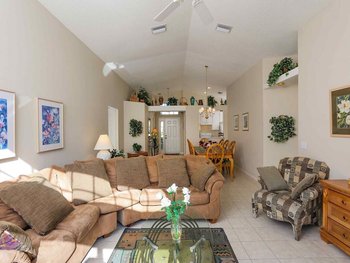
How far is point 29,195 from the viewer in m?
2.03

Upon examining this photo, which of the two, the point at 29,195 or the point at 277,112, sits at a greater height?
the point at 277,112

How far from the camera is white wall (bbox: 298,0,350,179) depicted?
274 cm

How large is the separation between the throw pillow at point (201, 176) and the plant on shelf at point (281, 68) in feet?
8.39

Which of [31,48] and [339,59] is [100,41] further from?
[339,59]

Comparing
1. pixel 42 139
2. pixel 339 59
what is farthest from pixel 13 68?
pixel 339 59

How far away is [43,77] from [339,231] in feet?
12.9

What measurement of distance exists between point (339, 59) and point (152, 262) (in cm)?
319

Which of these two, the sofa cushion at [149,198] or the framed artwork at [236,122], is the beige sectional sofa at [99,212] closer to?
the sofa cushion at [149,198]

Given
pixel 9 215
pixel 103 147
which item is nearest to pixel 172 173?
pixel 103 147

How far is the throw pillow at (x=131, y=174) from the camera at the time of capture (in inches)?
132

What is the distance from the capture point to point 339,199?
7.65ft

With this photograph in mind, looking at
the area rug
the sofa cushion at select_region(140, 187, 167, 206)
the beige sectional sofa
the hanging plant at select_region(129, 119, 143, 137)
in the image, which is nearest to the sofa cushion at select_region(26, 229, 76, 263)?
the beige sectional sofa

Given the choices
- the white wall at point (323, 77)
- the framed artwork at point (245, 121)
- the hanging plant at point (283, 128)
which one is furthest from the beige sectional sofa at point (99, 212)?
the framed artwork at point (245, 121)

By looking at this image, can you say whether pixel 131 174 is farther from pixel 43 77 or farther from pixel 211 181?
pixel 43 77
